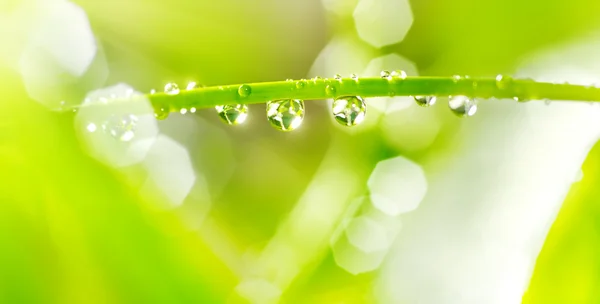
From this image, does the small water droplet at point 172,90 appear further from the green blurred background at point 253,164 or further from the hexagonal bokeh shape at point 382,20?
the hexagonal bokeh shape at point 382,20

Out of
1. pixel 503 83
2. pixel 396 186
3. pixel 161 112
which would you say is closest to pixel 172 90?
pixel 161 112

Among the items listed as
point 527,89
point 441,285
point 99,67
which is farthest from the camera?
point 99,67

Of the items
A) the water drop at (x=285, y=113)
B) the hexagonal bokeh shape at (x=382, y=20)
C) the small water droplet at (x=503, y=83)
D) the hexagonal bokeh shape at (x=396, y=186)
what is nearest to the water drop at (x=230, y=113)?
the water drop at (x=285, y=113)

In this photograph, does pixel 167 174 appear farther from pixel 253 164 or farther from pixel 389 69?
pixel 389 69

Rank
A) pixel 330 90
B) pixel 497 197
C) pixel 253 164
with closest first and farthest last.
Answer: pixel 330 90
pixel 497 197
pixel 253 164

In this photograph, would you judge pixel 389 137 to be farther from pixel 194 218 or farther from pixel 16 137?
pixel 16 137

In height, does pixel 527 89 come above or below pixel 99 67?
below

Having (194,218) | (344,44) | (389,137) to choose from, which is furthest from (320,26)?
(194,218)
